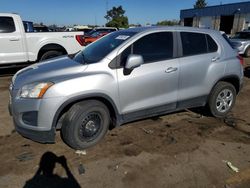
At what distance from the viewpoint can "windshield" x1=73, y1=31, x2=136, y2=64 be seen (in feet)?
13.4

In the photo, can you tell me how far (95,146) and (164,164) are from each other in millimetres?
1105

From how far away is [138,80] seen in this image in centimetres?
401

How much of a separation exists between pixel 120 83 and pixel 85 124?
0.79 m

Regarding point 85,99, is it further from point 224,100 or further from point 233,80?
point 233,80

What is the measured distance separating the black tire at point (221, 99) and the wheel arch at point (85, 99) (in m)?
2.01

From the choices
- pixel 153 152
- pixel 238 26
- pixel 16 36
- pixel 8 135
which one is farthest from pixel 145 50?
pixel 238 26

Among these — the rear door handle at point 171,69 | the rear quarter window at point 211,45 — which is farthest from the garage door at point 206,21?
the rear door handle at point 171,69

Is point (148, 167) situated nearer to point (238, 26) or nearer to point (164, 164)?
point (164, 164)

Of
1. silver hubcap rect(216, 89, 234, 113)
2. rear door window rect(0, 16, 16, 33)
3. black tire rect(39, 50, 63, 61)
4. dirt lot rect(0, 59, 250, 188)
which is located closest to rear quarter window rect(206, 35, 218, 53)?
silver hubcap rect(216, 89, 234, 113)

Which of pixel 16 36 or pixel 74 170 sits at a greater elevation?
pixel 16 36

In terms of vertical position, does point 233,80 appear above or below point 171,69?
below

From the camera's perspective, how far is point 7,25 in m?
8.17

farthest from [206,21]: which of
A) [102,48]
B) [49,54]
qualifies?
[102,48]

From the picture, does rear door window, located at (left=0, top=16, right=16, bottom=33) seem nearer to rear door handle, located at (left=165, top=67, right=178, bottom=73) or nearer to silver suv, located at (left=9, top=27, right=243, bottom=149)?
silver suv, located at (left=9, top=27, right=243, bottom=149)
